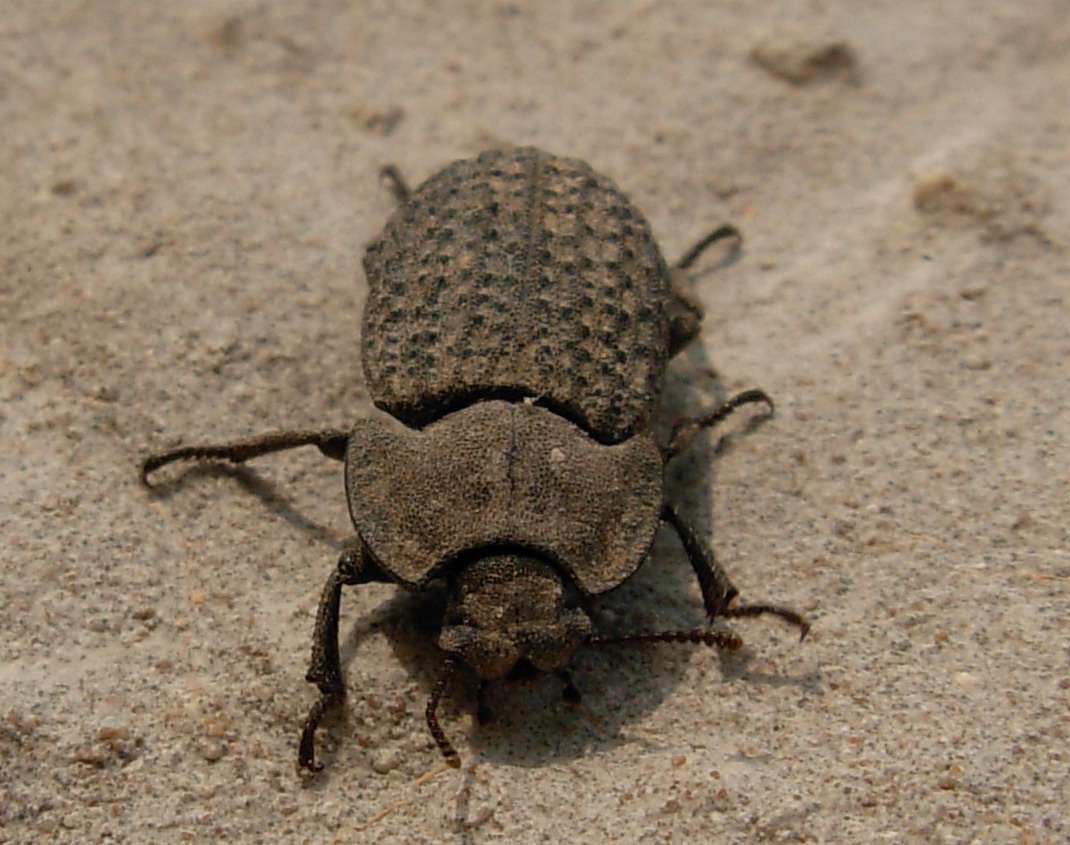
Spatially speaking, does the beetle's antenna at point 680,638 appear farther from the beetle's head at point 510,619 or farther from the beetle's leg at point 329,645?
the beetle's leg at point 329,645

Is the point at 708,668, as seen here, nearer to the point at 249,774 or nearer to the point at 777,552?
the point at 777,552

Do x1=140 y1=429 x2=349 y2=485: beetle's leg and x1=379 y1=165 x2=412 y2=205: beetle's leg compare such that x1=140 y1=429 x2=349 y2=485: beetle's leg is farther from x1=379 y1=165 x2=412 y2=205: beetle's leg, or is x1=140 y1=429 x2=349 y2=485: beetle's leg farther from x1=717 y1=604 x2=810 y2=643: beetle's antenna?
x1=379 y1=165 x2=412 y2=205: beetle's leg

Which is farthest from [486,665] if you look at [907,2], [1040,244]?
[907,2]

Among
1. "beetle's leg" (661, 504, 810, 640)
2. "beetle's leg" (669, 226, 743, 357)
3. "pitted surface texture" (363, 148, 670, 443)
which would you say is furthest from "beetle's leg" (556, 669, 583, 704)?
"beetle's leg" (669, 226, 743, 357)

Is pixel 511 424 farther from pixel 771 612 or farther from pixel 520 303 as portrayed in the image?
pixel 771 612

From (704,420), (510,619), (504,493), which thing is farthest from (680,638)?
(704,420)

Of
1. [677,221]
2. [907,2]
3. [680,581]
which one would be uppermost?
[907,2]
